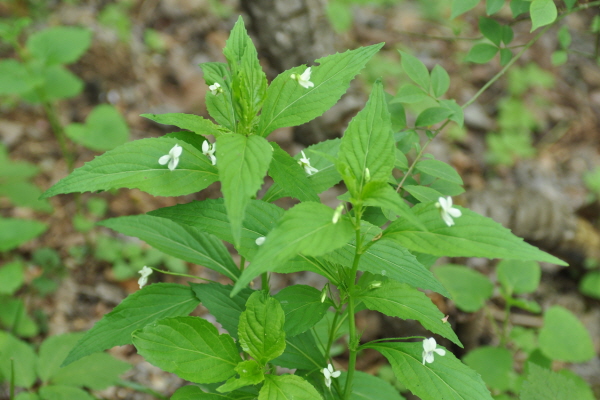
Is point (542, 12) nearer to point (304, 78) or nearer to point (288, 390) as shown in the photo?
point (304, 78)

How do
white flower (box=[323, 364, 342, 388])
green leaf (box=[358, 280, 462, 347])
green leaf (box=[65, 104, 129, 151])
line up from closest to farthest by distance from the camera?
green leaf (box=[358, 280, 462, 347])
white flower (box=[323, 364, 342, 388])
green leaf (box=[65, 104, 129, 151])

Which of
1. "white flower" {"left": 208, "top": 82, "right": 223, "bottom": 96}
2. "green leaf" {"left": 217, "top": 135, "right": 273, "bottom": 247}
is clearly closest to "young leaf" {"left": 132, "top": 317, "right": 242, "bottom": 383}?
"green leaf" {"left": 217, "top": 135, "right": 273, "bottom": 247}

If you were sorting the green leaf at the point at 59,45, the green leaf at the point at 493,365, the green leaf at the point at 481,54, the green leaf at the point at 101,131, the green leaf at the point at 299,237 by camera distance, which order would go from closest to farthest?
1. the green leaf at the point at 299,237
2. the green leaf at the point at 481,54
3. the green leaf at the point at 493,365
4. the green leaf at the point at 101,131
5. the green leaf at the point at 59,45

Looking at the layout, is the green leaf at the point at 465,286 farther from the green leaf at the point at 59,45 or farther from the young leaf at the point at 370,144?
the green leaf at the point at 59,45

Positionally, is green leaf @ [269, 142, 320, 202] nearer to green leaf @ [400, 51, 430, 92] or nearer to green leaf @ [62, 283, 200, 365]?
green leaf @ [62, 283, 200, 365]

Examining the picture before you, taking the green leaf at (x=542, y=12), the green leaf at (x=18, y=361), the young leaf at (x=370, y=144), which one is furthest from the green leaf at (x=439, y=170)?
the green leaf at (x=18, y=361)

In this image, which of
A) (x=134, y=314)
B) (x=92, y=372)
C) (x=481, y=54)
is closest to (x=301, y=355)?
(x=134, y=314)
